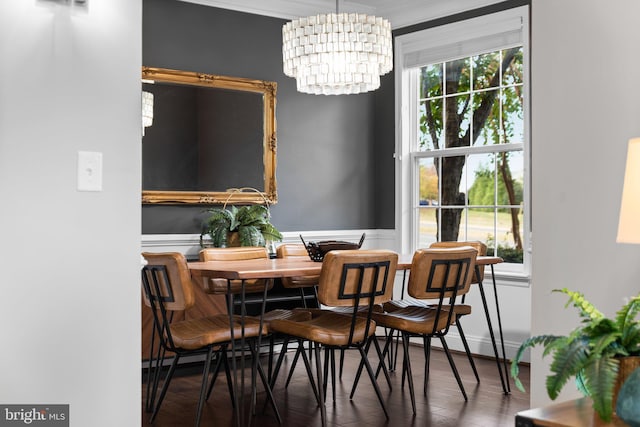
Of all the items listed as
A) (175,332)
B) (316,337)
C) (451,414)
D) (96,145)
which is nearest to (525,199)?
(451,414)

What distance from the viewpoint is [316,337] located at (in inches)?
155

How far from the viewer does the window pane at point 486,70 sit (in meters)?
6.15

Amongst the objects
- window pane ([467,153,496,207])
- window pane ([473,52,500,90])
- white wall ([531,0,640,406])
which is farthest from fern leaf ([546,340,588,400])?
window pane ([473,52,500,90])

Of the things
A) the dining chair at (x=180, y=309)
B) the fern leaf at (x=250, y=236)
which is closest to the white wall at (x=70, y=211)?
the dining chair at (x=180, y=309)

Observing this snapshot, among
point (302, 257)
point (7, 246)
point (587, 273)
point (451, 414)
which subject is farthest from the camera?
point (302, 257)

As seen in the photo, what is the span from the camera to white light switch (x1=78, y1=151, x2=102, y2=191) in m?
2.42

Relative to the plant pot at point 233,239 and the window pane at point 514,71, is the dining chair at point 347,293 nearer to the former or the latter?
Result: the plant pot at point 233,239

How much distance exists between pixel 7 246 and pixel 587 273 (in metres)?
1.90

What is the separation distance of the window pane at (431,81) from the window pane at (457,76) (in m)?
0.09

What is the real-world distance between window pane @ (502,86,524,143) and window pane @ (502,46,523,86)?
55mm

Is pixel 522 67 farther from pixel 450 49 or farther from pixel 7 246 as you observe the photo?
pixel 7 246

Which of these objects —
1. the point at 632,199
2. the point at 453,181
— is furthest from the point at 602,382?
the point at 453,181

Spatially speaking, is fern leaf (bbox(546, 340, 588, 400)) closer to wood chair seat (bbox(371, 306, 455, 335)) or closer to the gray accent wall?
wood chair seat (bbox(371, 306, 455, 335))

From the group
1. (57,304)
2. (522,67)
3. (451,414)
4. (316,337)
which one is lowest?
(451,414)
